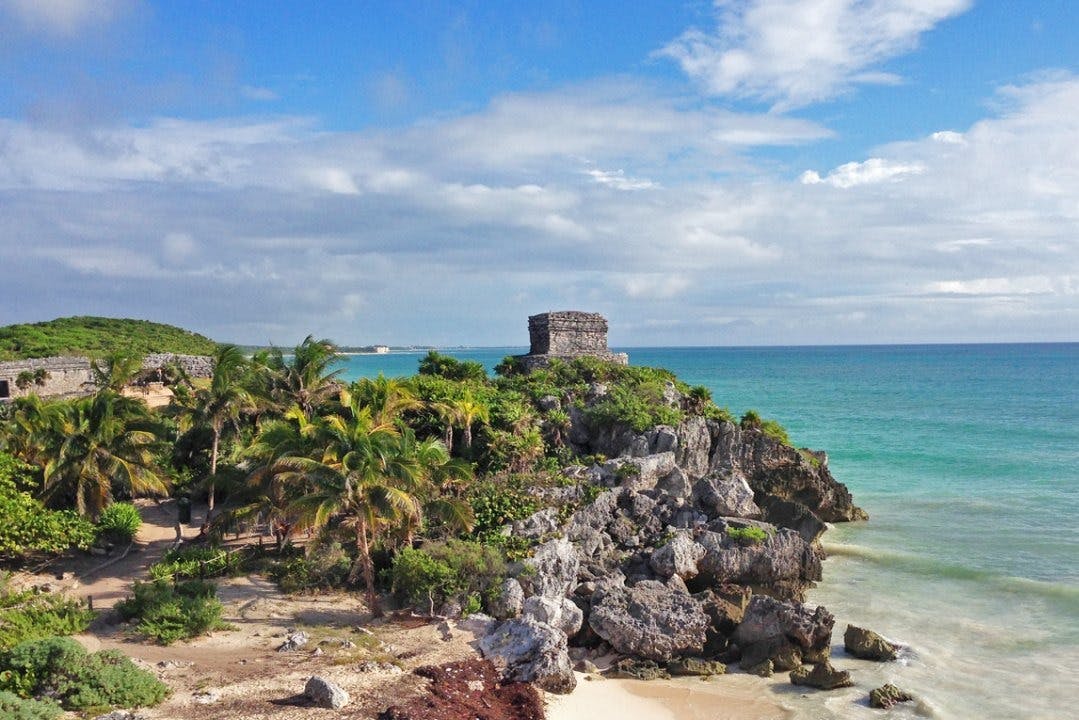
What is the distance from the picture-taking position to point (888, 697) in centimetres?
1495

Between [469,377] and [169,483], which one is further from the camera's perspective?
[469,377]

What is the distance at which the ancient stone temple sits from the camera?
34.5 metres

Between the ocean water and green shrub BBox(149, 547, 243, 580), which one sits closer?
the ocean water

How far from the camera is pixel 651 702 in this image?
49.3ft

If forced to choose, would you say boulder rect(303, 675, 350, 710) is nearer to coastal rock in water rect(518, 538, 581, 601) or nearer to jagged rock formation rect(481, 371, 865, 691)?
jagged rock formation rect(481, 371, 865, 691)

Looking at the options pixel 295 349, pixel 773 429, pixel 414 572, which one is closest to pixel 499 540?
pixel 414 572

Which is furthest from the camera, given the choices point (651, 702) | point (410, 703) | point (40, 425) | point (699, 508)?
point (699, 508)

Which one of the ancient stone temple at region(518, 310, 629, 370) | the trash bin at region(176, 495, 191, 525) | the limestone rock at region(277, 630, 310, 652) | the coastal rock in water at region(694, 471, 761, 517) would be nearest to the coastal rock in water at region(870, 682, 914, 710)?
the coastal rock in water at region(694, 471, 761, 517)

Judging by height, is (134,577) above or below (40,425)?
below

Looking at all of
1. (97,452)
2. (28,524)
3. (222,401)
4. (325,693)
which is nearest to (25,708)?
(325,693)

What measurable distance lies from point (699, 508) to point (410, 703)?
13.2 metres

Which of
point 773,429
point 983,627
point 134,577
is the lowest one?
point 983,627

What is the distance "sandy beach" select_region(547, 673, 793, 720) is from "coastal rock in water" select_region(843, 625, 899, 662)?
8.20 feet

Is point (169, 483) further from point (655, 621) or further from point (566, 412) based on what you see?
point (655, 621)
